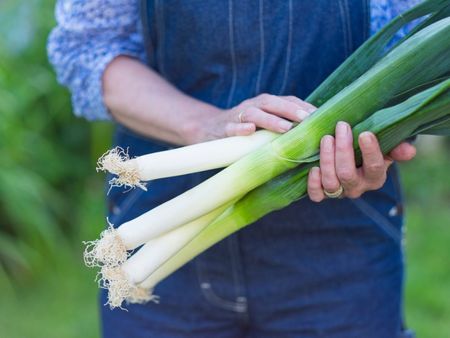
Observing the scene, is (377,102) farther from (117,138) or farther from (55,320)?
(55,320)

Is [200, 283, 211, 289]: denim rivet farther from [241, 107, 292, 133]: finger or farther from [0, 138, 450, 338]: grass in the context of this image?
[0, 138, 450, 338]: grass

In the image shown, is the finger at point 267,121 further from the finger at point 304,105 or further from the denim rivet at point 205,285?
the denim rivet at point 205,285

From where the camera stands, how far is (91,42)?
1.43 metres

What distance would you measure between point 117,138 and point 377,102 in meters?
0.60

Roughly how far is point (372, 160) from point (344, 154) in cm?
5

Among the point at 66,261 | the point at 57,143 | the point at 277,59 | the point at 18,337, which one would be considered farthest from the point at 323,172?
the point at 57,143

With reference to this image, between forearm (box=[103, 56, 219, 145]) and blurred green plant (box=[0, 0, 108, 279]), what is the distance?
5.47 ft

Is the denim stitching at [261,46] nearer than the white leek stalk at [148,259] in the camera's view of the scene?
No

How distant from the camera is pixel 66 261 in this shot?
324 centimetres

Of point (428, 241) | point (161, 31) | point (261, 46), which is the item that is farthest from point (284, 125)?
point (428, 241)

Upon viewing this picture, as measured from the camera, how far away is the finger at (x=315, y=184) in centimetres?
116

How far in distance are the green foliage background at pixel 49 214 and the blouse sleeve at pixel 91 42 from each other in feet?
5.27

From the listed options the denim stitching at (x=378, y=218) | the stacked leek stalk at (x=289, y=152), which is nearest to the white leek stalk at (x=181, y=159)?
the stacked leek stalk at (x=289, y=152)

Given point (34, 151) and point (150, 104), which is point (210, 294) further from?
point (34, 151)
